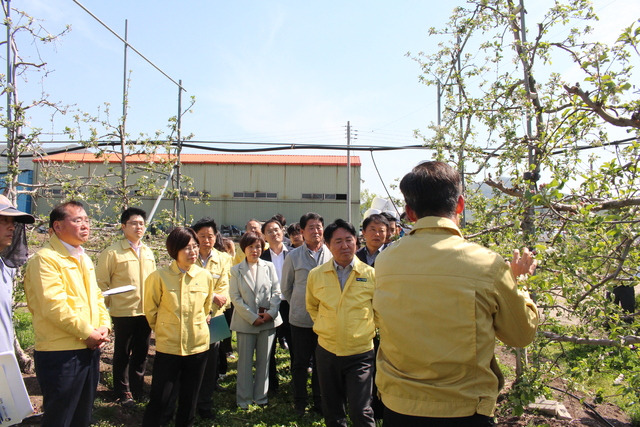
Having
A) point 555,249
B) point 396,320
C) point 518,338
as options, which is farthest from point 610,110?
point 396,320

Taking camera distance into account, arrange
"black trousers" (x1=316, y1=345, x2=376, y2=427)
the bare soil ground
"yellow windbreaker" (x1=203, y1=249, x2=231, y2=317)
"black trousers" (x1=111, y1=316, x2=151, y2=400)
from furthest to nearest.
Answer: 1. "yellow windbreaker" (x1=203, y1=249, x2=231, y2=317)
2. "black trousers" (x1=111, y1=316, x2=151, y2=400)
3. the bare soil ground
4. "black trousers" (x1=316, y1=345, x2=376, y2=427)

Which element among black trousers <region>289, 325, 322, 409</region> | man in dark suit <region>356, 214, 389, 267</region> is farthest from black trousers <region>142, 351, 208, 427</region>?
man in dark suit <region>356, 214, 389, 267</region>

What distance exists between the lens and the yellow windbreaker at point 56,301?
9.38ft

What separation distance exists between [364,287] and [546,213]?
146cm

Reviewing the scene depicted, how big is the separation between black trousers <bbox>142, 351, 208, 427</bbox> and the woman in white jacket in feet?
2.88

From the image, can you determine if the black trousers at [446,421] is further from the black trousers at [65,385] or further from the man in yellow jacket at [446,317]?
the black trousers at [65,385]

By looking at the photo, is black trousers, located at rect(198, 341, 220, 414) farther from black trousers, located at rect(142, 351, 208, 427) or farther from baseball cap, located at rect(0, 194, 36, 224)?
baseball cap, located at rect(0, 194, 36, 224)

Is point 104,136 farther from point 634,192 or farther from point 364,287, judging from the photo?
point 634,192

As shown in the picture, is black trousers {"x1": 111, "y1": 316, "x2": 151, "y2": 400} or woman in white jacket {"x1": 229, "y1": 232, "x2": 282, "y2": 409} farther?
woman in white jacket {"x1": 229, "y1": 232, "x2": 282, "y2": 409}

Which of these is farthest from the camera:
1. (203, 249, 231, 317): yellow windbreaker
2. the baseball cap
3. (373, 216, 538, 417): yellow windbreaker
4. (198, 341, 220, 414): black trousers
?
(203, 249, 231, 317): yellow windbreaker

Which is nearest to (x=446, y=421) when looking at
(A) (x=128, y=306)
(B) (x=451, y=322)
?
(B) (x=451, y=322)

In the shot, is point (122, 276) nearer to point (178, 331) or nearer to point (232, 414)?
point (178, 331)

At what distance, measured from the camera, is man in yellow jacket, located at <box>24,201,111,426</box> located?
2.85 m

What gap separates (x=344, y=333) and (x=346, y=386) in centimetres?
41
